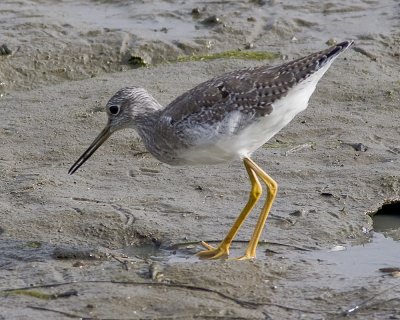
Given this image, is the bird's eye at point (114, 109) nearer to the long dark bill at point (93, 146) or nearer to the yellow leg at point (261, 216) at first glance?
the long dark bill at point (93, 146)

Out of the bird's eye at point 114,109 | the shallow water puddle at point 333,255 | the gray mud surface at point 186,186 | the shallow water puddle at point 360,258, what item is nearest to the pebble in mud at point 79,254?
the gray mud surface at point 186,186

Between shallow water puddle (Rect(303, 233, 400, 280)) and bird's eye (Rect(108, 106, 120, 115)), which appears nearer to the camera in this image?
shallow water puddle (Rect(303, 233, 400, 280))

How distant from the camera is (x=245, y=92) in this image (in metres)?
8.09

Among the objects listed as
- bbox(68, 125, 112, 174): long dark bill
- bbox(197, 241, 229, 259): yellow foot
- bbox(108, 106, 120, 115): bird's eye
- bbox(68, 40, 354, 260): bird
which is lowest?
bbox(197, 241, 229, 259): yellow foot

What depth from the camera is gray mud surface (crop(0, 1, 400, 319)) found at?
23.8ft

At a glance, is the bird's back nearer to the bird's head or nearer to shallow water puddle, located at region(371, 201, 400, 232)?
the bird's head

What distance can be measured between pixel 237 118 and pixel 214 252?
1074mm

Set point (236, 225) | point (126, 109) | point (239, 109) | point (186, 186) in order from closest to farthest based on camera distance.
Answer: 1. point (239, 109)
2. point (236, 225)
3. point (126, 109)
4. point (186, 186)

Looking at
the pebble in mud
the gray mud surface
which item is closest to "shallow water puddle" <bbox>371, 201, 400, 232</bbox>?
the gray mud surface

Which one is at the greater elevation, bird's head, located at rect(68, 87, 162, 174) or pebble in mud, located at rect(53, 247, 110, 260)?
bird's head, located at rect(68, 87, 162, 174)

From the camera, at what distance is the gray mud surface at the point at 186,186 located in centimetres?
725

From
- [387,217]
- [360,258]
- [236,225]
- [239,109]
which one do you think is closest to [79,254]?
[236,225]

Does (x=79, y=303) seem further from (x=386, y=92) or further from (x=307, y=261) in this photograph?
(x=386, y=92)

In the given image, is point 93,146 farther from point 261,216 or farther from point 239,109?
point 261,216
